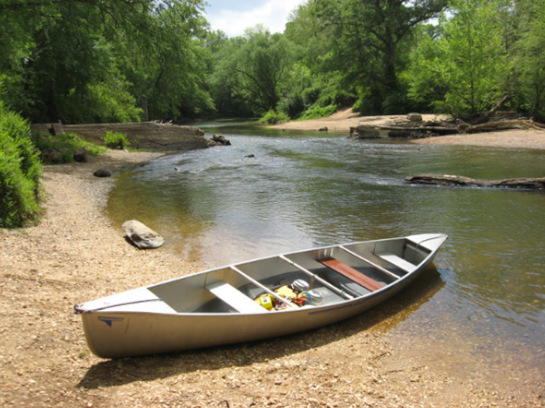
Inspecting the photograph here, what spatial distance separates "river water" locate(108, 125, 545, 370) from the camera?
18.5ft

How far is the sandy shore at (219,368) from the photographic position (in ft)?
12.3

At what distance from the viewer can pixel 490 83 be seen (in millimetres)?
28047

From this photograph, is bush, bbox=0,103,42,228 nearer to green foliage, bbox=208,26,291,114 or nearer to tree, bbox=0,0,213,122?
tree, bbox=0,0,213,122

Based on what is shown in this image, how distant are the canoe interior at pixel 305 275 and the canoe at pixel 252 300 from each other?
12 millimetres

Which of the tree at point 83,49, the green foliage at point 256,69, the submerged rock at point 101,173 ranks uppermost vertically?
the green foliage at point 256,69

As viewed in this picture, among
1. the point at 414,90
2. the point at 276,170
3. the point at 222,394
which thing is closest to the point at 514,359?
the point at 222,394

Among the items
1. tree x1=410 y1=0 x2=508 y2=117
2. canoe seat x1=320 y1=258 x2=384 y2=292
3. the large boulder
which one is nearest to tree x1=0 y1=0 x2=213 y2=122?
the large boulder

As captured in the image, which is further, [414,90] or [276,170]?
[414,90]

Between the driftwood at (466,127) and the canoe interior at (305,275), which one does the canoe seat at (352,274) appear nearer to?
the canoe interior at (305,275)

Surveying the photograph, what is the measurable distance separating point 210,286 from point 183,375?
1.47 m

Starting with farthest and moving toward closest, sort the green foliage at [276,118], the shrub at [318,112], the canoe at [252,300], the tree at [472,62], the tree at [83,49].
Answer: the green foliage at [276,118], the shrub at [318,112], the tree at [472,62], the tree at [83,49], the canoe at [252,300]

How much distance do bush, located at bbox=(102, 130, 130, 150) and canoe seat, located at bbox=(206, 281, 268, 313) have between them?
19.0m

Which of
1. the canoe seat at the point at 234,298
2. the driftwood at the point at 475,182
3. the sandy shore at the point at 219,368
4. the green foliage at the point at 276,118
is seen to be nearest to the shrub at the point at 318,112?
the green foliage at the point at 276,118

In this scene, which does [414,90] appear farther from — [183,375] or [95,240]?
[183,375]
